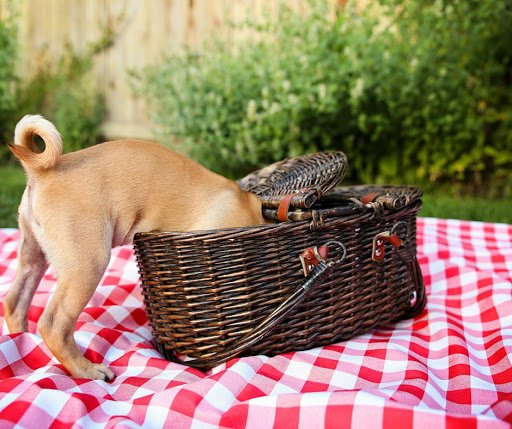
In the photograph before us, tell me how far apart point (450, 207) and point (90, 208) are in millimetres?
2834

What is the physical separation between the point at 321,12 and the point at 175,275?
10.7 feet

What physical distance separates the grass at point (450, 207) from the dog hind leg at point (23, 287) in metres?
1.85

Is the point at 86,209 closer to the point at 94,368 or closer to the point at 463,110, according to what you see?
the point at 94,368

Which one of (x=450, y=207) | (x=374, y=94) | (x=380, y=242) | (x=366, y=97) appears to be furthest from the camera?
(x=374, y=94)

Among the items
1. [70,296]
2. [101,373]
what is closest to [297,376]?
[101,373]

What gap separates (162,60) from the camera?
591 cm

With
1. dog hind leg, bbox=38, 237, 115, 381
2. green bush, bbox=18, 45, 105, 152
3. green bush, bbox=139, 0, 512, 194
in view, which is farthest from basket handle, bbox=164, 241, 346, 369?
green bush, bbox=18, 45, 105, 152

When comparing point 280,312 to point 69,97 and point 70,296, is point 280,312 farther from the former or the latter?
point 69,97

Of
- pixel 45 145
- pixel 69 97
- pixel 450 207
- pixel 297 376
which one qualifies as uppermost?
pixel 45 145

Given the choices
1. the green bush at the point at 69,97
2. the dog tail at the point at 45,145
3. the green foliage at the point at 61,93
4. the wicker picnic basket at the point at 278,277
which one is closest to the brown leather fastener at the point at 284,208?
the wicker picnic basket at the point at 278,277

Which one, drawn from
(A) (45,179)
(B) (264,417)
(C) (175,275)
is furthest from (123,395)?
A: (A) (45,179)

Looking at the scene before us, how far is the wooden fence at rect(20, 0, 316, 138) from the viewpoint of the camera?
5.86m

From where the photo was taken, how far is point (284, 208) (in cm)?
183

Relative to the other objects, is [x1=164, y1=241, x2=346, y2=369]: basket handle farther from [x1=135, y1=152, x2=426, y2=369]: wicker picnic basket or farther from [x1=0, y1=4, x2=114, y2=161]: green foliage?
[x1=0, y1=4, x2=114, y2=161]: green foliage
